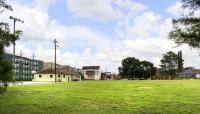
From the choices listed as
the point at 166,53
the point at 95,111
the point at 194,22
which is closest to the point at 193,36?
the point at 194,22

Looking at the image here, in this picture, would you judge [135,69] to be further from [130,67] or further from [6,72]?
[6,72]

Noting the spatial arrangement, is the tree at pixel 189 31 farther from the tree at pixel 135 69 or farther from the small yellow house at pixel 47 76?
the tree at pixel 135 69

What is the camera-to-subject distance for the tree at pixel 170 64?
176m

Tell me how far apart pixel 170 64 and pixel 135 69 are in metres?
14.8

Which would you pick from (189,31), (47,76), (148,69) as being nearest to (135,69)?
(148,69)

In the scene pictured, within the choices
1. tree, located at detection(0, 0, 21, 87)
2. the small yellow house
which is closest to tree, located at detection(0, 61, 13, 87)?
tree, located at detection(0, 0, 21, 87)

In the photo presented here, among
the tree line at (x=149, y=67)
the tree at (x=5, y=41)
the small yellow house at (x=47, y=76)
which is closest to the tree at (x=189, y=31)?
the tree at (x=5, y=41)

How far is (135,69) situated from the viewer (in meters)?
178

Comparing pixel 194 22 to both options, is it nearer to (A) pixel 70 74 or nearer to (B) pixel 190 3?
(B) pixel 190 3

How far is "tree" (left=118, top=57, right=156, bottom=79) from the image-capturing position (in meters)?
178

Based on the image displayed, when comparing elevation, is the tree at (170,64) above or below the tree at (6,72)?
above

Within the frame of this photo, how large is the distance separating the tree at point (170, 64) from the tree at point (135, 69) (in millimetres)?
5956

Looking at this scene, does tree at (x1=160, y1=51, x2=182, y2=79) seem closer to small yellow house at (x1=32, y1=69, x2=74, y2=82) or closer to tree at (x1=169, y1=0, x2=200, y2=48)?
small yellow house at (x1=32, y1=69, x2=74, y2=82)

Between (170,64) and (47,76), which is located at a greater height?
(170,64)
